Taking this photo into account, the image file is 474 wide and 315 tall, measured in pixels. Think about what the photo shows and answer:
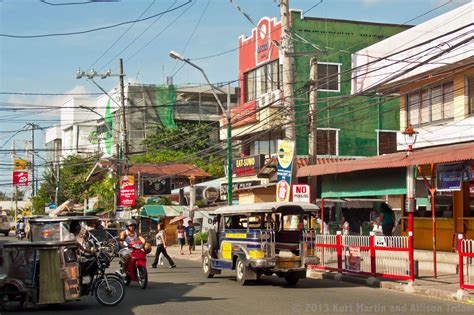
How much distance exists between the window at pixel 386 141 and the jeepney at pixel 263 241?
23351mm

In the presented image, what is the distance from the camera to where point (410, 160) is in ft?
66.8

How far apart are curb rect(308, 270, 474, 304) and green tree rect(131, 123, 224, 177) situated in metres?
38.9

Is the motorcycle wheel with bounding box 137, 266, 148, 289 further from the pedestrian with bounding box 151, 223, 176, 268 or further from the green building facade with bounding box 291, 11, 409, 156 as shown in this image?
the green building facade with bounding box 291, 11, 409, 156

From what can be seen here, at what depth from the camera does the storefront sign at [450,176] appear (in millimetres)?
21562

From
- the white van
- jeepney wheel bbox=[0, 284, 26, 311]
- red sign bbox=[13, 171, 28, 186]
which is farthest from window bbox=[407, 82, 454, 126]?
the white van

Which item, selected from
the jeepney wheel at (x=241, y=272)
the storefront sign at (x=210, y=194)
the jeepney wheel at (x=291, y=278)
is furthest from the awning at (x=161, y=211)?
the jeepney wheel at (x=291, y=278)

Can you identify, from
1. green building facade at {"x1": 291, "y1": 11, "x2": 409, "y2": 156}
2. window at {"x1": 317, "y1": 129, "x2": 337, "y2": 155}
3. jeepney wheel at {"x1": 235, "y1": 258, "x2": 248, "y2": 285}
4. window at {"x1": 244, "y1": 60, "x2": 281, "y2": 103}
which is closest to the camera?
jeepney wheel at {"x1": 235, "y1": 258, "x2": 248, "y2": 285}

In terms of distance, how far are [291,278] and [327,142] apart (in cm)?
2417

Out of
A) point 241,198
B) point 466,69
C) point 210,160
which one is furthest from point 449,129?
point 210,160

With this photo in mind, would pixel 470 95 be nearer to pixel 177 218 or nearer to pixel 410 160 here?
pixel 410 160

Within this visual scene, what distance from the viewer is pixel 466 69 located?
2150 centimetres

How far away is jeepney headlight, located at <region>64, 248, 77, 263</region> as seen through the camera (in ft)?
42.4

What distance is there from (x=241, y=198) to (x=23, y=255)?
26.9m

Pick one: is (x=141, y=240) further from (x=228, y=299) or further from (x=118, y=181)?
(x=118, y=181)
